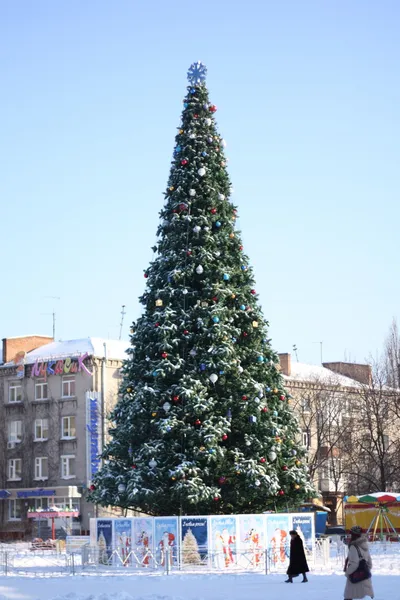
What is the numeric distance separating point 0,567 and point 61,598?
12.7m

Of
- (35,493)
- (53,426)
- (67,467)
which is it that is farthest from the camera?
(53,426)

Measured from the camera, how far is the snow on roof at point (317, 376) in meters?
81.7

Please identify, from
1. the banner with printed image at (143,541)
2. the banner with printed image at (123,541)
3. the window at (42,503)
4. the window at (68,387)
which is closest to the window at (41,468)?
the window at (42,503)

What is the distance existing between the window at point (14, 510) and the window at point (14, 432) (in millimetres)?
3920

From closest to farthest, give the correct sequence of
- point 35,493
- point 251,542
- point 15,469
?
point 251,542, point 35,493, point 15,469

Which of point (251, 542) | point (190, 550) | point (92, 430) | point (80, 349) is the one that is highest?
point (80, 349)

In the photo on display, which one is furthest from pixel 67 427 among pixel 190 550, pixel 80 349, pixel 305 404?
pixel 190 550

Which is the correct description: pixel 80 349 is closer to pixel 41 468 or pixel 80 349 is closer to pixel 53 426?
pixel 53 426

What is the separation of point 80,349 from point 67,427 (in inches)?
205

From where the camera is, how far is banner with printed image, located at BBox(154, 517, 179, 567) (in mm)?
31359

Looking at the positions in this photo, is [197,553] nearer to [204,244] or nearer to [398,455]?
[204,244]

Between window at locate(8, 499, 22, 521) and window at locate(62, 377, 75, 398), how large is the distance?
7577mm

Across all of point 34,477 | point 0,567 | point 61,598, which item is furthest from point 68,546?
point 34,477

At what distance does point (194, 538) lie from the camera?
31.2 metres
